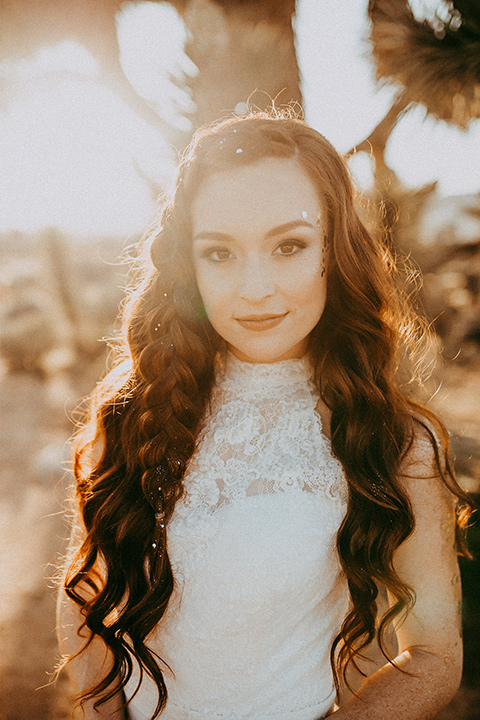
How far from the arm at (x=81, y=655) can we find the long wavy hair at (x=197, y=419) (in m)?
0.04

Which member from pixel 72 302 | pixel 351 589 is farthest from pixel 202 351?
pixel 72 302

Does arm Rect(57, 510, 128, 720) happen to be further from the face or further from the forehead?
the forehead

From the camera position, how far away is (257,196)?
116 cm

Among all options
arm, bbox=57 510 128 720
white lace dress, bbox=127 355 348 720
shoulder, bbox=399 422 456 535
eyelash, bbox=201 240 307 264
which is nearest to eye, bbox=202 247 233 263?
eyelash, bbox=201 240 307 264

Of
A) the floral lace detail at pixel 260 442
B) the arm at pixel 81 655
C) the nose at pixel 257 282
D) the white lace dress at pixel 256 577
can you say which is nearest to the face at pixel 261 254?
the nose at pixel 257 282

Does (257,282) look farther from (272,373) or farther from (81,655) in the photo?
(81,655)

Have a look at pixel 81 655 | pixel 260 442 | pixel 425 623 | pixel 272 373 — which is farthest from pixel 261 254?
pixel 81 655

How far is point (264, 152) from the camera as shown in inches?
47.2

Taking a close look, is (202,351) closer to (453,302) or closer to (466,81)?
(466,81)

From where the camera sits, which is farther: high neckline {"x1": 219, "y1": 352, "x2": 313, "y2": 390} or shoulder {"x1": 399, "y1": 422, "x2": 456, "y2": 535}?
high neckline {"x1": 219, "y1": 352, "x2": 313, "y2": 390}

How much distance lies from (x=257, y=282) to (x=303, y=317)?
16cm

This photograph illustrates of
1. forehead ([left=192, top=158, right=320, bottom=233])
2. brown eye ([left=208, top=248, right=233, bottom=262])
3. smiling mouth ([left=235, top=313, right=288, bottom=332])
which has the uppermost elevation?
forehead ([left=192, top=158, right=320, bottom=233])

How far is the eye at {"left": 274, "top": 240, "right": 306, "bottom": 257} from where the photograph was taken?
121cm

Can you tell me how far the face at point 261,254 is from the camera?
3.82ft
